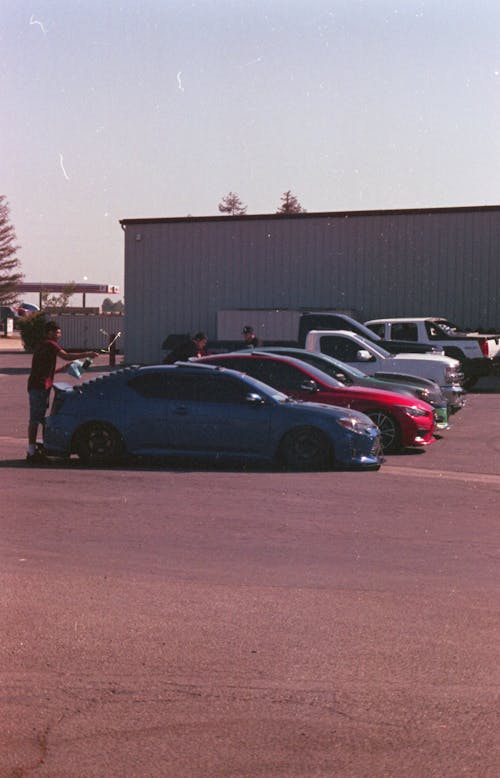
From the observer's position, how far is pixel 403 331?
31.5 meters

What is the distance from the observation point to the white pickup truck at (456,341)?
30297mm

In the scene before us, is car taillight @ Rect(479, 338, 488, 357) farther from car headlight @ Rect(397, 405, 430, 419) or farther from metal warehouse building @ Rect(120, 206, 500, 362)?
car headlight @ Rect(397, 405, 430, 419)

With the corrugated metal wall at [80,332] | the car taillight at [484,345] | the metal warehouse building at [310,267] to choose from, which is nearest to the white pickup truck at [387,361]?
the car taillight at [484,345]

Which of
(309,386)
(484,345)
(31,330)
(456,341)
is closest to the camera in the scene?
(309,386)

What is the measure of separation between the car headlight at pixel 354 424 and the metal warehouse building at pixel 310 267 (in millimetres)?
25968

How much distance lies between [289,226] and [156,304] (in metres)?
6.16

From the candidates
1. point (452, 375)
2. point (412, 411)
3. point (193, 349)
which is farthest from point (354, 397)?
point (193, 349)

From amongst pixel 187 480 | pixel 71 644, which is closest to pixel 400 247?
pixel 187 480

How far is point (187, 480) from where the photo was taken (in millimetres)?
14070

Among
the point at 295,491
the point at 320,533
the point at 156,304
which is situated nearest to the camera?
the point at 320,533

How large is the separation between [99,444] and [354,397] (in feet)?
12.6

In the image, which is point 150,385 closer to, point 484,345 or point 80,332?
point 484,345

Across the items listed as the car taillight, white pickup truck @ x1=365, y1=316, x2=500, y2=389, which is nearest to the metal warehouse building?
white pickup truck @ x1=365, y1=316, x2=500, y2=389

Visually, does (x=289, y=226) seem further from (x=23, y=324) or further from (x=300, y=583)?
(x=300, y=583)
